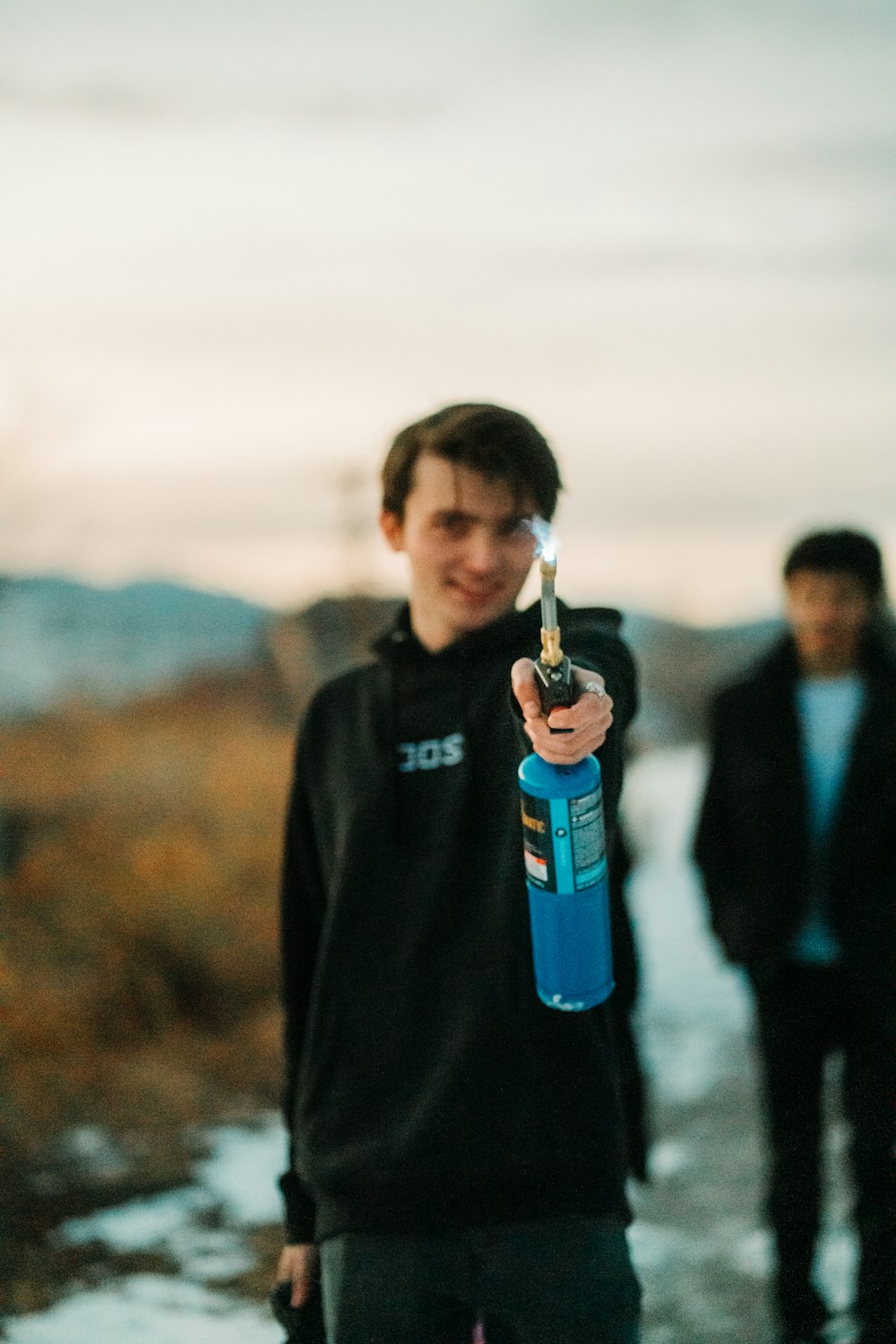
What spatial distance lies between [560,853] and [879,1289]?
222cm

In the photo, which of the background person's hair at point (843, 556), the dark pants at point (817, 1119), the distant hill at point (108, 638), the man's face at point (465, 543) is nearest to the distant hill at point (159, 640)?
the distant hill at point (108, 638)

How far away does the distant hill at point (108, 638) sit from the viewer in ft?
21.1

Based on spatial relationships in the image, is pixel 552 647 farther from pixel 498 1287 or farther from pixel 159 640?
pixel 159 640

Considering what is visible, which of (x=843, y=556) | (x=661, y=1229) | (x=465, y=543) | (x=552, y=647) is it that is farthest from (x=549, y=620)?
(x=661, y=1229)

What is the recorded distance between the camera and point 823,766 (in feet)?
9.53

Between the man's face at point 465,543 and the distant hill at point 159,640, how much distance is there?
155 inches

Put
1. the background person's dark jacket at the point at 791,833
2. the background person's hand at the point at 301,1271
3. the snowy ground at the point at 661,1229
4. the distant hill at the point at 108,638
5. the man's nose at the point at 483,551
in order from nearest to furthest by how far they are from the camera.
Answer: the man's nose at the point at 483,551 → the background person's hand at the point at 301,1271 → the background person's dark jacket at the point at 791,833 → the snowy ground at the point at 661,1229 → the distant hill at the point at 108,638

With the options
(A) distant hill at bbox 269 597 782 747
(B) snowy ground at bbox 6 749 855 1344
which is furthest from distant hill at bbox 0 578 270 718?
(B) snowy ground at bbox 6 749 855 1344

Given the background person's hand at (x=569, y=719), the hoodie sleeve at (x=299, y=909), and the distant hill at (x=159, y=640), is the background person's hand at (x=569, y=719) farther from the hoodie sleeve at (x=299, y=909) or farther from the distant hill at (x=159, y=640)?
the distant hill at (x=159, y=640)

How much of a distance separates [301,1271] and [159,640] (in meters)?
9.67

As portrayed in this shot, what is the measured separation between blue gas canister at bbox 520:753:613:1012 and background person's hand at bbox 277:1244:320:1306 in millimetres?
748

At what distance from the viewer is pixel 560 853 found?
138 centimetres

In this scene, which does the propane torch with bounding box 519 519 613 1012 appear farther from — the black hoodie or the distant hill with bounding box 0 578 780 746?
the distant hill with bounding box 0 578 780 746

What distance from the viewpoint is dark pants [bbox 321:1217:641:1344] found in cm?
146
